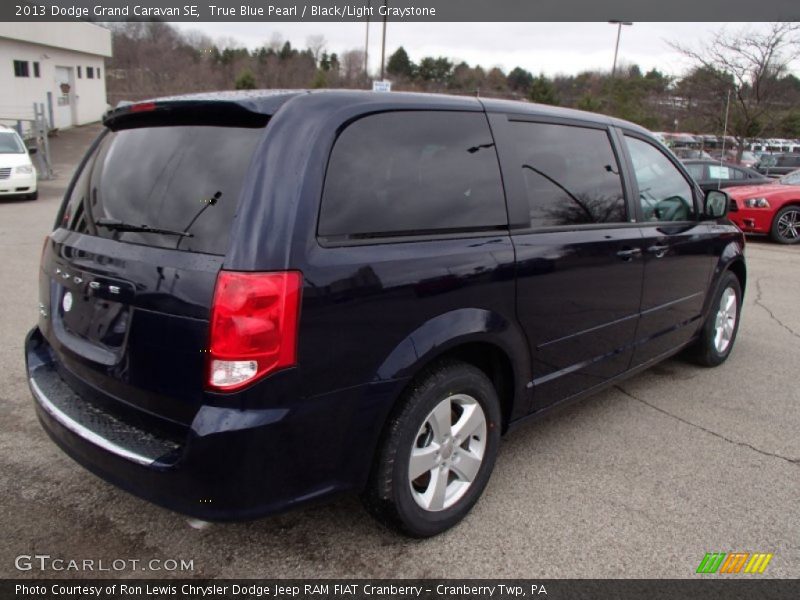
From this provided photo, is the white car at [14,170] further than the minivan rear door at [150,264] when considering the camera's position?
Yes

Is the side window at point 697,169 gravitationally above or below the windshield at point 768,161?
below

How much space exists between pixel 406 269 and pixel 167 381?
36.3 inches

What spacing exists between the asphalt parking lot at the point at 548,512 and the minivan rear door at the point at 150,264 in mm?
672

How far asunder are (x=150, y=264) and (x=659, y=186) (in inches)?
125

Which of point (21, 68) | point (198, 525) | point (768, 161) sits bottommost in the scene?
point (198, 525)

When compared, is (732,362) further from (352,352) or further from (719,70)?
(719,70)

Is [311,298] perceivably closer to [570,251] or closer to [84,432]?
[84,432]

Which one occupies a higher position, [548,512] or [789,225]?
[789,225]

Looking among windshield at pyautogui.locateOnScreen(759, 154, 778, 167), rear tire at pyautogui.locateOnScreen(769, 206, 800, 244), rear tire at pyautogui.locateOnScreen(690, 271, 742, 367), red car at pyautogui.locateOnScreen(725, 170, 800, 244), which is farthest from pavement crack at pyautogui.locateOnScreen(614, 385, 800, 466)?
windshield at pyautogui.locateOnScreen(759, 154, 778, 167)

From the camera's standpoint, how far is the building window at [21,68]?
28094 millimetres

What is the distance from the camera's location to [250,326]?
2.00 m

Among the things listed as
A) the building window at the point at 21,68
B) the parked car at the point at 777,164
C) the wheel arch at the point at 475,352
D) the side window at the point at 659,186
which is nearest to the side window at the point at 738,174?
the parked car at the point at 777,164

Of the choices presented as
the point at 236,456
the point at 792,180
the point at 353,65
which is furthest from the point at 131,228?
the point at 353,65

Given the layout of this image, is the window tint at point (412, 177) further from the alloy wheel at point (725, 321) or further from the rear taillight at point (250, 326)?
the alloy wheel at point (725, 321)
